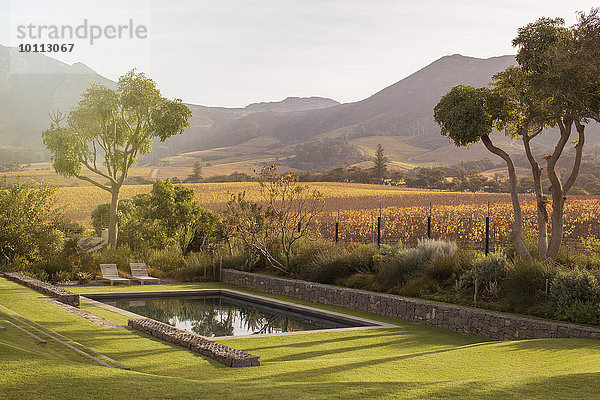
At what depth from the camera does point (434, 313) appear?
11.2 metres

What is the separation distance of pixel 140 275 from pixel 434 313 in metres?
9.16

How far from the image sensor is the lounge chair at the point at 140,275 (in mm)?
16891

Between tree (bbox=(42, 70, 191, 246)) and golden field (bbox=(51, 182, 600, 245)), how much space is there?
1702mm

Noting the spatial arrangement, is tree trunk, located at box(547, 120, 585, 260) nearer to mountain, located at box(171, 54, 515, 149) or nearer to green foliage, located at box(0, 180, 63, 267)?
green foliage, located at box(0, 180, 63, 267)

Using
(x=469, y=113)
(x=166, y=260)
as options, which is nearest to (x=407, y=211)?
(x=166, y=260)

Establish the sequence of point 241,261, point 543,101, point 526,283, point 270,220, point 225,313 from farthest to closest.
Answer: point 241,261
point 270,220
point 225,313
point 543,101
point 526,283

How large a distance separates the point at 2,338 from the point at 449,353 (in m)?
5.51

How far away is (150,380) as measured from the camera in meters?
5.26

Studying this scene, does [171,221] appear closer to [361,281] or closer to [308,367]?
[361,281]

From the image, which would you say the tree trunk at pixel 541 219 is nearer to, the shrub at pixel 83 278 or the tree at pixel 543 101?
the tree at pixel 543 101

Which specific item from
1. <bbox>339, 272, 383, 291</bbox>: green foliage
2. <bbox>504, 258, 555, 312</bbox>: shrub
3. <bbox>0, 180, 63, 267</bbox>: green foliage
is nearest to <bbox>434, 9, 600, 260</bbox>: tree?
<bbox>504, 258, 555, 312</bbox>: shrub

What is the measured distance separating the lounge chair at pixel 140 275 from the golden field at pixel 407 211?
2.70 m

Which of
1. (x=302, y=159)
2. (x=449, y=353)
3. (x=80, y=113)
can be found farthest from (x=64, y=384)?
(x=302, y=159)

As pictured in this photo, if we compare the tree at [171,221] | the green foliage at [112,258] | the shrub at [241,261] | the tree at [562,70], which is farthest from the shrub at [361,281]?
the green foliage at [112,258]
